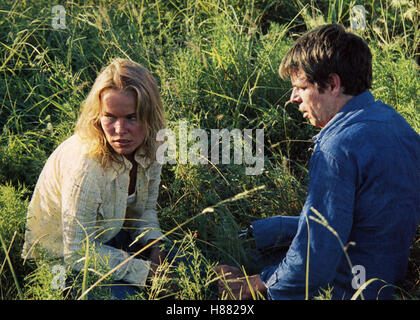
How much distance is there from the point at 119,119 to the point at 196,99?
1396 millimetres

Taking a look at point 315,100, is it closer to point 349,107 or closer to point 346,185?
point 349,107

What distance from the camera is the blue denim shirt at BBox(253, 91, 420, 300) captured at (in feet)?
7.31

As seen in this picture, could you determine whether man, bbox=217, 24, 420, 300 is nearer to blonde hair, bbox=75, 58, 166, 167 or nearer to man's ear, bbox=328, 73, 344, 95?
man's ear, bbox=328, 73, 344, 95

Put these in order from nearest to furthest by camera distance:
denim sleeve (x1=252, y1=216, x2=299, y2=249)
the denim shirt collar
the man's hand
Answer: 1. the denim shirt collar
2. the man's hand
3. denim sleeve (x1=252, y1=216, x2=299, y2=249)

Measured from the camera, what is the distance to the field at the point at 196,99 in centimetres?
315

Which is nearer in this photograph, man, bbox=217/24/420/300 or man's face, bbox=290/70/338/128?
man, bbox=217/24/420/300

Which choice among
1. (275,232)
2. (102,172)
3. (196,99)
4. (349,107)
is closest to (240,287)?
(275,232)

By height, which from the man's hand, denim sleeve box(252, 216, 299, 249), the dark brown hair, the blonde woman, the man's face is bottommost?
the man's hand

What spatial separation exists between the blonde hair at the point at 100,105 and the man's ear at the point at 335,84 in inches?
34.7

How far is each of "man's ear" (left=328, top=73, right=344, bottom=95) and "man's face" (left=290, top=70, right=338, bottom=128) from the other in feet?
0.06

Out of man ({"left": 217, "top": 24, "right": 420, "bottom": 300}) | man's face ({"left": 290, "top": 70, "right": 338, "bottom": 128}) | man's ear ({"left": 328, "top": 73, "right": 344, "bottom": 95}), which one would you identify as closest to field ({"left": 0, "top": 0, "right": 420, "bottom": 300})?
man ({"left": 217, "top": 24, "right": 420, "bottom": 300})

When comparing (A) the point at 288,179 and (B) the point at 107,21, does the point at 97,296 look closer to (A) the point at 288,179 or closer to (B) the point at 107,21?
(A) the point at 288,179

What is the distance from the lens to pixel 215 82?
4156 mm

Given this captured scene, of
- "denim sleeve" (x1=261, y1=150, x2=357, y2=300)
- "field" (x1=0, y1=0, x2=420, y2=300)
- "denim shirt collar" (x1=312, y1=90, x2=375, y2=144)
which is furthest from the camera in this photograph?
"field" (x1=0, y1=0, x2=420, y2=300)
